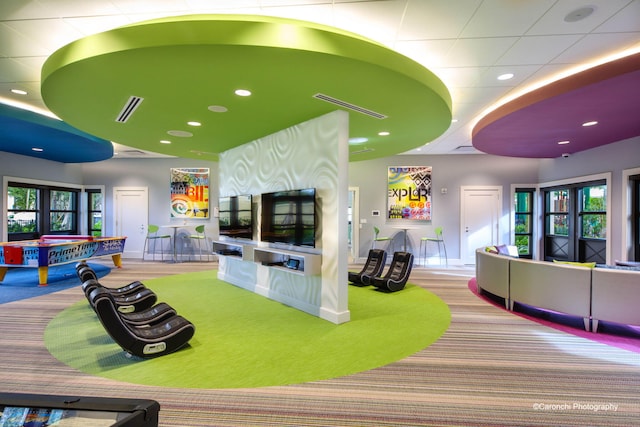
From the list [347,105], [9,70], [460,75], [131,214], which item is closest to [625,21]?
[460,75]

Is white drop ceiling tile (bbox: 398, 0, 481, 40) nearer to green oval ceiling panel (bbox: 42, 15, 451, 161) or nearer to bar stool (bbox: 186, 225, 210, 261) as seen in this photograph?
green oval ceiling panel (bbox: 42, 15, 451, 161)

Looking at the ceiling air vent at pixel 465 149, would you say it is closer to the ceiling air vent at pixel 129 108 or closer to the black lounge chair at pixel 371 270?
the black lounge chair at pixel 371 270

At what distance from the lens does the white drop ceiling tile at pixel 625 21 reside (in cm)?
303

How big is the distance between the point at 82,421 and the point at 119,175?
37.9 feet

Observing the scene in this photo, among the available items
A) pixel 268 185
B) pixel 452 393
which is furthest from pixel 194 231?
pixel 452 393

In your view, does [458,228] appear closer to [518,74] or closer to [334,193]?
[518,74]

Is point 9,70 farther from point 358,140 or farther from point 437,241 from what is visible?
point 437,241

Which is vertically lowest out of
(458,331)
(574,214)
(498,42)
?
(458,331)

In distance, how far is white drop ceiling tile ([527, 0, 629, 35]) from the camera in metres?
2.98

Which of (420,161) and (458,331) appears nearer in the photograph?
(458,331)

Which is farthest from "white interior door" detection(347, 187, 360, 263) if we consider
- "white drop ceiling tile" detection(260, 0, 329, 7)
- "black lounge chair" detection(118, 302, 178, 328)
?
"white drop ceiling tile" detection(260, 0, 329, 7)

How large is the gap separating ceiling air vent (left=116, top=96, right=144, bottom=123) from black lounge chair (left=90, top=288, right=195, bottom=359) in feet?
7.31

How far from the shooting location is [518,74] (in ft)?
14.9

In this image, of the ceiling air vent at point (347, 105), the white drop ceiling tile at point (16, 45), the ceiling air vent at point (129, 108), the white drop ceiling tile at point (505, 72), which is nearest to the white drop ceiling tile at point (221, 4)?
the ceiling air vent at point (347, 105)
